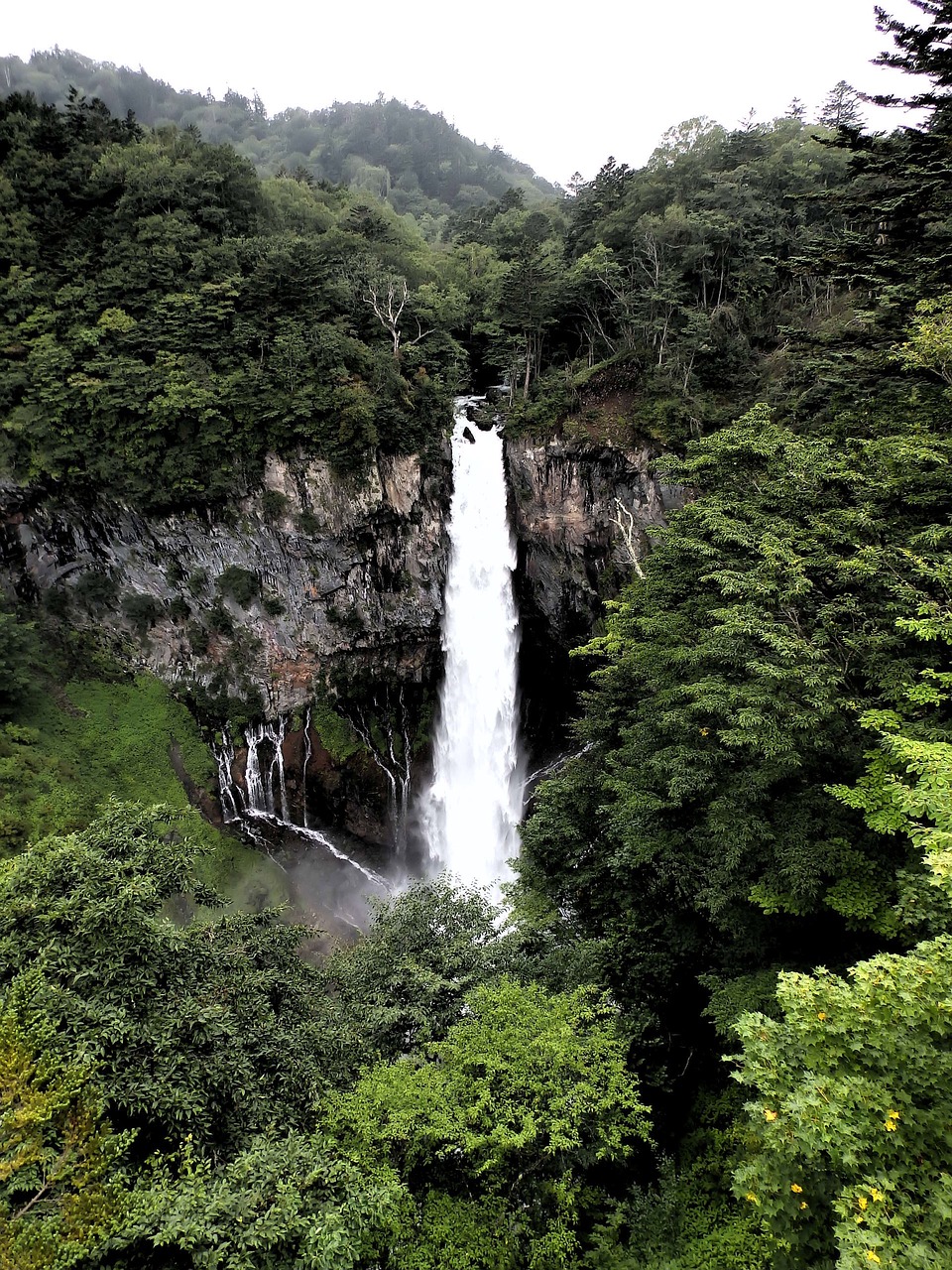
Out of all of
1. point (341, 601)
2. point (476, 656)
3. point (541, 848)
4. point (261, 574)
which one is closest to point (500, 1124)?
point (541, 848)

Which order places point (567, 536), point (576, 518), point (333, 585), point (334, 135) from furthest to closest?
point (334, 135) < point (567, 536) < point (576, 518) < point (333, 585)

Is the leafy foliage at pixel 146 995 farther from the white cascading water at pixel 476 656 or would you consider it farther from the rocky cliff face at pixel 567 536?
the rocky cliff face at pixel 567 536

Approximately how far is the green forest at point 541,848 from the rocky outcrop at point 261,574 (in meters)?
1.03

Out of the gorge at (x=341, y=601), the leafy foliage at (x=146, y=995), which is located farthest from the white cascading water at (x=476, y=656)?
the leafy foliage at (x=146, y=995)

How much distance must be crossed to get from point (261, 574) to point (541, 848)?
14.9m

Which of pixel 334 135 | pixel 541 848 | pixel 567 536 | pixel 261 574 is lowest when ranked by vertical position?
pixel 541 848

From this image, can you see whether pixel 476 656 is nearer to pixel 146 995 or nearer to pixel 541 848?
pixel 541 848

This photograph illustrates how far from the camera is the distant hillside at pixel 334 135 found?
66.4m

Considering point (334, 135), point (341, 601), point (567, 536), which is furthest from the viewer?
point (334, 135)

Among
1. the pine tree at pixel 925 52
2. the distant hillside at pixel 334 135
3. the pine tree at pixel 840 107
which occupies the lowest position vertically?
the pine tree at pixel 925 52

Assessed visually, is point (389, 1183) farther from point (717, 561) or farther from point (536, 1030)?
point (717, 561)

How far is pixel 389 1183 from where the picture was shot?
6055mm

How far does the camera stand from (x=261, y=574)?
72.0ft

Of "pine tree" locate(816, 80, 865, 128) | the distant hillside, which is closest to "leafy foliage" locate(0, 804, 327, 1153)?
"pine tree" locate(816, 80, 865, 128)
